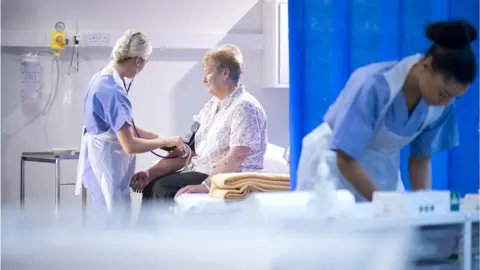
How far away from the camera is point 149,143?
2.90 m

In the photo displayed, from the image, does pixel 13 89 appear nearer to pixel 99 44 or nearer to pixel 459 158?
pixel 99 44

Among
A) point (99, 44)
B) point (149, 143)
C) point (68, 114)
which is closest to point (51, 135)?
point (68, 114)

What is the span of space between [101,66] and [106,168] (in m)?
1.29

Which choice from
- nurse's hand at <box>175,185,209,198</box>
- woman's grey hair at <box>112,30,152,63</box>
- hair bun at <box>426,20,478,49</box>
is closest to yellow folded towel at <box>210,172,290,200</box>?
nurse's hand at <box>175,185,209,198</box>

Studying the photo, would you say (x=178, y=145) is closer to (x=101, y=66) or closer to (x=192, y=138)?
(x=192, y=138)

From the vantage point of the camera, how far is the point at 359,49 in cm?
Result: 189

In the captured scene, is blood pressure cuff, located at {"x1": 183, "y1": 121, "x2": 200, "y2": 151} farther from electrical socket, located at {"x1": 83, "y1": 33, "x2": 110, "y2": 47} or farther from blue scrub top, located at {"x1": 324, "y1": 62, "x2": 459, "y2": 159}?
blue scrub top, located at {"x1": 324, "y1": 62, "x2": 459, "y2": 159}

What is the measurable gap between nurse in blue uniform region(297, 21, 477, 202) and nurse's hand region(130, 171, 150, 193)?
138 centimetres

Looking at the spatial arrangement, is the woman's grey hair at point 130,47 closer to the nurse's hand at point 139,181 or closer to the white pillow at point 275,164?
the nurse's hand at point 139,181

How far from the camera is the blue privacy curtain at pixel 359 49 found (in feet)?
5.54

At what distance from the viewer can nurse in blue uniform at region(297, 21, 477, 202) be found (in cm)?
160

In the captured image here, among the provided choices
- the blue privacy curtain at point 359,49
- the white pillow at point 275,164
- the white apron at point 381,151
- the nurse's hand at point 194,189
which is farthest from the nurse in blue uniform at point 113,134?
the white apron at point 381,151

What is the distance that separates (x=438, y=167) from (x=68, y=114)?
107 inches

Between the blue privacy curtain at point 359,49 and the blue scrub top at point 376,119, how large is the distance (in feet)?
0.11
